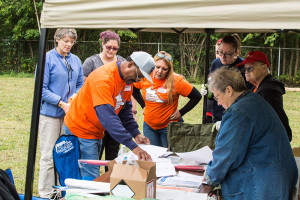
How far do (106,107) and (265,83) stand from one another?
1375 mm

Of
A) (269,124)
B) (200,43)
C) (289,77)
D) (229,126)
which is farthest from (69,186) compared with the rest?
(200,43)

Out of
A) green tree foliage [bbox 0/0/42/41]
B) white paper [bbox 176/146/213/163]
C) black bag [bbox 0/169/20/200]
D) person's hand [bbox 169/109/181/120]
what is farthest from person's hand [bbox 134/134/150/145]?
green tree foliage [bbox 0/0/42/41]

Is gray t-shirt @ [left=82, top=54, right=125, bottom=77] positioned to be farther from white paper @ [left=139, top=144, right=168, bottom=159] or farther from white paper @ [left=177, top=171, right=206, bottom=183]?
white paper @ [left=177, top=171, right=206, bottom=183]

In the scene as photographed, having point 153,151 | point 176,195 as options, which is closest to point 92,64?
point 153,151

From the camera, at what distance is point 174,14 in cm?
168

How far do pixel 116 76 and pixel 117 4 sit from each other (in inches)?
33.1

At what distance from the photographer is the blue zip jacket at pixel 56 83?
3332 millimetres

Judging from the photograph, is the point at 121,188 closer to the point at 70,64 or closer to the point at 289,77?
the point at 70,64

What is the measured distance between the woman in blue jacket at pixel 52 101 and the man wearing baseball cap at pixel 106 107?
55 cm

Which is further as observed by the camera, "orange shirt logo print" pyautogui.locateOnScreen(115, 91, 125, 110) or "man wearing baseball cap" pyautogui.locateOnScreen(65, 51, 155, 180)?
"orange shirt logo print" pyautogui.locateOnScreen(115, 91, 125, 110)

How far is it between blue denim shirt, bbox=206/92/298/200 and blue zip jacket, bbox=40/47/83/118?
1.87 meters

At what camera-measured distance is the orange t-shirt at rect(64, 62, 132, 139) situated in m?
2.37

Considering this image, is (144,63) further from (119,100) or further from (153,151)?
(153,151)

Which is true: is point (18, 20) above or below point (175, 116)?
above
